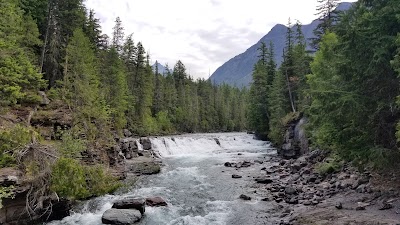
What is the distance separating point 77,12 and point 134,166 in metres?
A: 16.8

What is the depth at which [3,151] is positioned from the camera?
1253cm

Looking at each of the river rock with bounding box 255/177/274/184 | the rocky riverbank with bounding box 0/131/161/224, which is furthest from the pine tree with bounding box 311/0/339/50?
the rocky riverbank with bounding box 0/131/161/224

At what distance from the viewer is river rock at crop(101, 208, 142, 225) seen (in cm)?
1449

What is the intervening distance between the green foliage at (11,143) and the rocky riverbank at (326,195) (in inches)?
450

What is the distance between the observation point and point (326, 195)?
17281mm

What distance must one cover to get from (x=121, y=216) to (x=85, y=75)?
15.7m

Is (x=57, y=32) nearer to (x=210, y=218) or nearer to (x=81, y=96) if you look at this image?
(x=81, y=96)

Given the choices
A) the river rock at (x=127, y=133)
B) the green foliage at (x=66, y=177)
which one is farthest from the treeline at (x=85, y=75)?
the green foliage at (x=66, y=177)

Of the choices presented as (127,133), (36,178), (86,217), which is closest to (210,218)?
(86,217)

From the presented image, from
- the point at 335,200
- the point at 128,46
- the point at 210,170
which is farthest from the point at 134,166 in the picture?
the point at 128,46

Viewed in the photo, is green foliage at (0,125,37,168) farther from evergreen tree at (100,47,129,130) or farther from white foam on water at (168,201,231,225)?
evergreen tree at (100,47,129,130)

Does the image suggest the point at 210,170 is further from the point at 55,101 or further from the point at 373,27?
the point at 373,27

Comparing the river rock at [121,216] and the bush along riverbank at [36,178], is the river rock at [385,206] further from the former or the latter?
the bush along riverbank at [36,178]

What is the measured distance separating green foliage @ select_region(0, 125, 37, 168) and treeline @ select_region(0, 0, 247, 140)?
200 centimetres
